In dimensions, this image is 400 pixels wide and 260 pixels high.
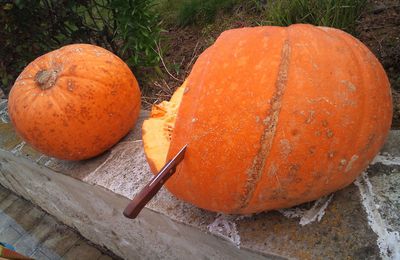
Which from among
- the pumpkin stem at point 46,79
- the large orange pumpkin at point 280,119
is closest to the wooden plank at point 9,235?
the pumpkin stem at point 46,79

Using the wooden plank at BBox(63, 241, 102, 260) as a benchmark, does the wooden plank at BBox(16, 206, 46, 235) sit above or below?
below

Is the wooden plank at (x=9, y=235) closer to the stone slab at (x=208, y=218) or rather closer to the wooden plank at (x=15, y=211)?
the wooden plank at (x=15, y=211)

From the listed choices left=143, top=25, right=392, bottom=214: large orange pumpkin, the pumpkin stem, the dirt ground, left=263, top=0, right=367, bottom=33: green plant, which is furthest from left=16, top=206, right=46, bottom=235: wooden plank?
left=263, top=0, right=367, bottom=33: green plant

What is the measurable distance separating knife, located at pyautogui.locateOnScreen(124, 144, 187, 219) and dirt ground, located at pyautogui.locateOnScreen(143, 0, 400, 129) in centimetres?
109

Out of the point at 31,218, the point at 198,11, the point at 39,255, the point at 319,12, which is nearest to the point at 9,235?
the point at 31,218

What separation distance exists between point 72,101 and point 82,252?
119cm

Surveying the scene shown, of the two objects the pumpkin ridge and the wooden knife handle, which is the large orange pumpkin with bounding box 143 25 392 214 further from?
the wooden knife handle

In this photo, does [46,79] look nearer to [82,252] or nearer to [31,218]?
[82,252]

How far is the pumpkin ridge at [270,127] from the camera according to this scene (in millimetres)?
974

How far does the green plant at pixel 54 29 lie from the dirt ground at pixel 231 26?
0.74ft

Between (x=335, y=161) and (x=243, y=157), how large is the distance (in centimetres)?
25

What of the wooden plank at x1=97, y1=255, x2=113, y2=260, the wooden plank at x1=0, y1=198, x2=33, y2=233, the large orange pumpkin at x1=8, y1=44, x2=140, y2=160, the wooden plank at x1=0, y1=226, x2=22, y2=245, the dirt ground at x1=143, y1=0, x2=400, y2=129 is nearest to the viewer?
the large orange pumpkin at x1=8, y1=44, x2=140, y2=160

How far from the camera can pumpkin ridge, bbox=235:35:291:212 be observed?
3.19 ft

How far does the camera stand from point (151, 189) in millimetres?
979
